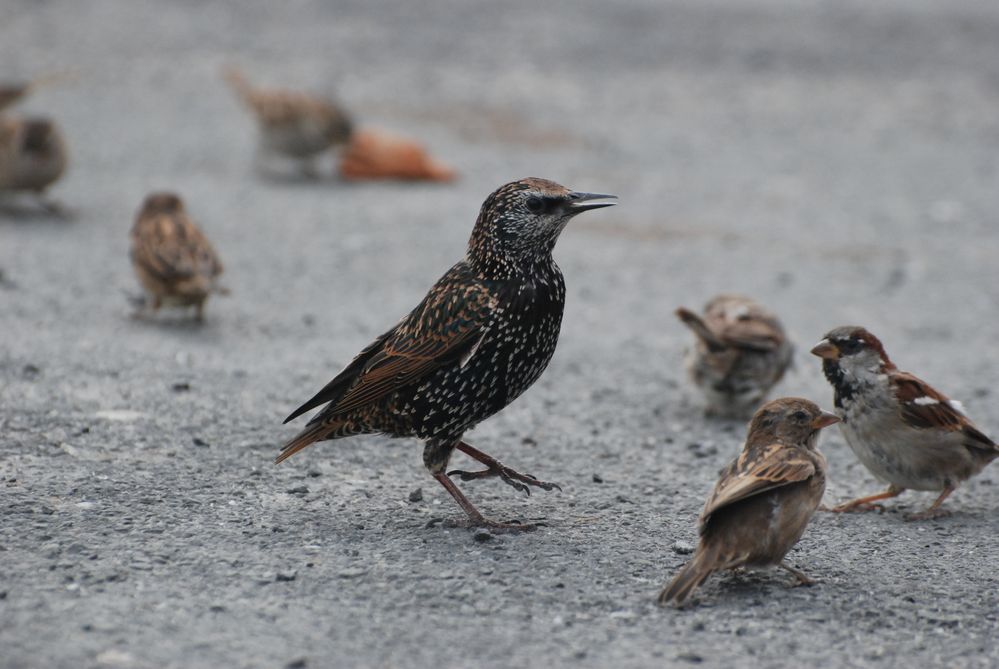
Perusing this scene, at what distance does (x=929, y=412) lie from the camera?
17.7 ft

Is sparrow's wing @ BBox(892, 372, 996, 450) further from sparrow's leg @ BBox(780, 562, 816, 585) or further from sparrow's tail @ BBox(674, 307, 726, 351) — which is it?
sparrow's tail @ BBox(674, 307, 726, 351)

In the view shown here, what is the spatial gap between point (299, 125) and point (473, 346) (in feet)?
23.2

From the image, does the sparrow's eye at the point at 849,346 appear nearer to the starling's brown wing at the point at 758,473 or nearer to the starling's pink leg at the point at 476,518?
the starling's brown wing at the point at 758,473

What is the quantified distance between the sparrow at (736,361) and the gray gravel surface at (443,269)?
16cm

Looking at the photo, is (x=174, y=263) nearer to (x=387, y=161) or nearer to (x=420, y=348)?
(x=420, y=348)

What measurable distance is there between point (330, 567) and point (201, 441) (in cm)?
151

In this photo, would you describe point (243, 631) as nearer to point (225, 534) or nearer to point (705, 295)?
point (225, 534)

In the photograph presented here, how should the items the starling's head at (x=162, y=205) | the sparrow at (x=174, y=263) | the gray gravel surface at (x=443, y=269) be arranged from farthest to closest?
1. the starling's head at (x=162, y=205)
2. the sparrow at (x=174, y=263)
3. the gray gravel surface at (x=443, y=269)

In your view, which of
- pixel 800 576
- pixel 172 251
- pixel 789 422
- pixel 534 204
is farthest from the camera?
pixel 172 251

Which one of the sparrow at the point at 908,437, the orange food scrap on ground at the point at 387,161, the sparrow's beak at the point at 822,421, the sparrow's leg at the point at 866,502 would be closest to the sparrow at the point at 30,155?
the orange food scrap on ground at the point at 387,161

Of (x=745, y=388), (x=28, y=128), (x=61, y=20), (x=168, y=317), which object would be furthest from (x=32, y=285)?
(x=61, y=20)

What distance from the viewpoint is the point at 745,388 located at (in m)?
6.70

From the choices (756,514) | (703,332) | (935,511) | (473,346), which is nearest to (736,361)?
(703,332)

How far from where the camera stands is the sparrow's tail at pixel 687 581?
431cm
